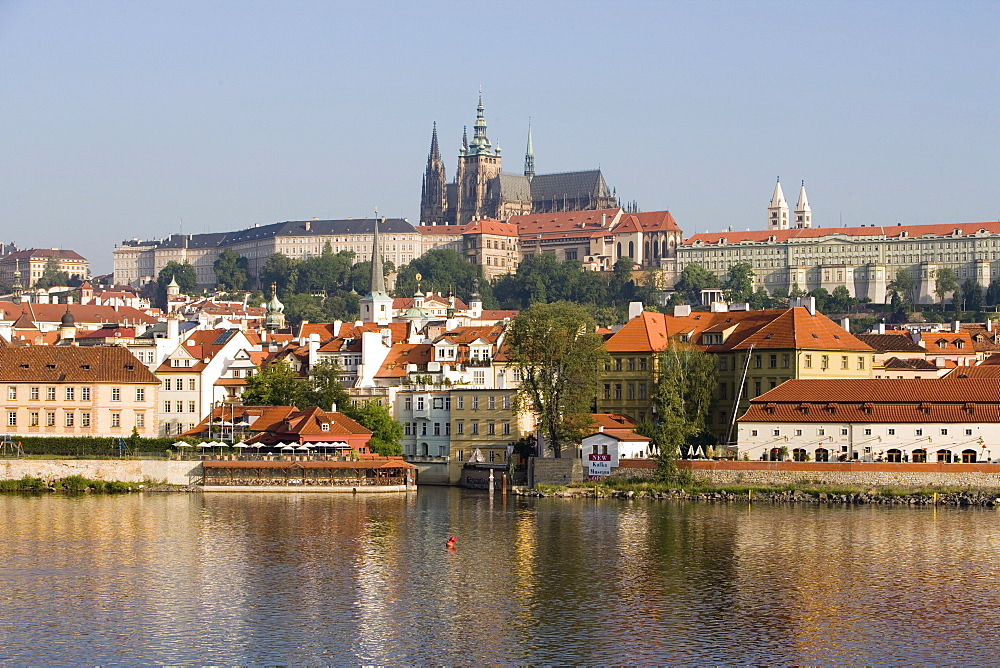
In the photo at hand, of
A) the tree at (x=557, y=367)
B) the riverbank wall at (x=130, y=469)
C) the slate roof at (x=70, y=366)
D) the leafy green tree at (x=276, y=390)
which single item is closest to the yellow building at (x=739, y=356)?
the tree at (x=557, y=367)

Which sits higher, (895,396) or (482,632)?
(895,396)

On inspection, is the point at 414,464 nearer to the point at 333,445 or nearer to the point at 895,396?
the point at 333,445

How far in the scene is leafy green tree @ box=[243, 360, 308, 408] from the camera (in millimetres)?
82688

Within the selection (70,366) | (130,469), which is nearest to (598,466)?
(130,469)

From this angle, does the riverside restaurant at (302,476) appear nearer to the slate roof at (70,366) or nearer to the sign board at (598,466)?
the sign board at (598,466)

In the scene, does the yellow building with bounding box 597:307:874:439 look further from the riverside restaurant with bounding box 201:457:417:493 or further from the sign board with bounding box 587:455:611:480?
the riverside restaurant with bounding box 201:457:417:493

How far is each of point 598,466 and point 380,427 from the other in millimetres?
10964

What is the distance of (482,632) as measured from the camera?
39.1 metres

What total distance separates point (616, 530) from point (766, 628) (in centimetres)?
1793

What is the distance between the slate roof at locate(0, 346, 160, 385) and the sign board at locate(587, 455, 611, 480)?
2128 centimetres

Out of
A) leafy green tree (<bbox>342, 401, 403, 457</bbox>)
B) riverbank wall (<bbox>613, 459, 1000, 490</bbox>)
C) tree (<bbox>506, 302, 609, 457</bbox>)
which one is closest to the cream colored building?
leafy green tree (<bbox>342, 401, 403, 457</bbox>)

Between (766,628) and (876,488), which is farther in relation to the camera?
(876,488)

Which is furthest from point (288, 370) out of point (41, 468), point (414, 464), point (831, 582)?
point (831, 582)

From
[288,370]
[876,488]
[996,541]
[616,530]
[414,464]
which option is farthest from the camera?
[288,370]
